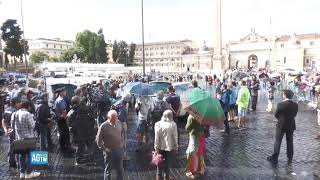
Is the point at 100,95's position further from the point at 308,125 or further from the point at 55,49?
the point at 55,49

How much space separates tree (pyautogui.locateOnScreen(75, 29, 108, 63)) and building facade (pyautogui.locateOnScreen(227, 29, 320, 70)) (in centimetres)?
4150

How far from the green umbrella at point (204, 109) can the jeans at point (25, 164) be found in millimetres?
3334

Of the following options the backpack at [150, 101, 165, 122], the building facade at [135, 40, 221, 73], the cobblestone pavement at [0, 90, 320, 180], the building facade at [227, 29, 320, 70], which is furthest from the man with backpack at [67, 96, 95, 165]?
the building facade at [135, 40, 221, 73]

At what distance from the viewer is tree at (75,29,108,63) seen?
107975 millimetres

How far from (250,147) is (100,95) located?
15.3 feet

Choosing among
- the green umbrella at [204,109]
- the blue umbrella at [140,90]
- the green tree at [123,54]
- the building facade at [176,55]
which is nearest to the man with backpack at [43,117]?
the blue umbrella at [140,90]

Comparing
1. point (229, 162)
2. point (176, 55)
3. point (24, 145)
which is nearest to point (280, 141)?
point (229, 162)

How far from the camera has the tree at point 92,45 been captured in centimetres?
10797

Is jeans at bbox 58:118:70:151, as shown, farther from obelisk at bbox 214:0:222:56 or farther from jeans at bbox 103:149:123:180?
obelisk at bbox 214:0:222:56

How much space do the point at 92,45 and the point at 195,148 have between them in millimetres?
102582

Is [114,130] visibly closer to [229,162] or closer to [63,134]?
[229,162]

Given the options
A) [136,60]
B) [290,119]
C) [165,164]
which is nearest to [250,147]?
[290,119]

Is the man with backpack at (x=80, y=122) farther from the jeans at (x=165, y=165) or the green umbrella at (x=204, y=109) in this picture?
the green umbrella at (x=204, y=109)

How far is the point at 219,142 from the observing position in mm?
12094
